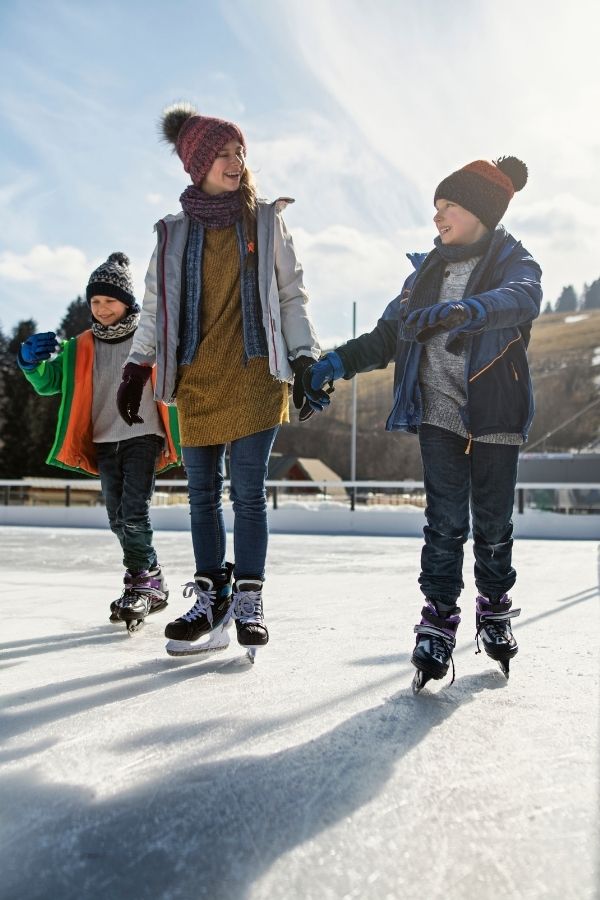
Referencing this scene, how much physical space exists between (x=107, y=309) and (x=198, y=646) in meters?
1.42

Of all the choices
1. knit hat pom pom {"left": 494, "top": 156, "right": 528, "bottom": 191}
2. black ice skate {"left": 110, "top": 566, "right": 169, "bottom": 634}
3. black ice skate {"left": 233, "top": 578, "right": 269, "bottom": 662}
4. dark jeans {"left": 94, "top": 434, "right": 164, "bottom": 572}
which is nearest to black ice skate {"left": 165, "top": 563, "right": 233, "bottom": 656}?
black ice skate {"left": 233, "top": 578, "right": 269, "bottom": 662}

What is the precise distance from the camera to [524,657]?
90.9 inches

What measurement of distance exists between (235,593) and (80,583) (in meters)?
2.43

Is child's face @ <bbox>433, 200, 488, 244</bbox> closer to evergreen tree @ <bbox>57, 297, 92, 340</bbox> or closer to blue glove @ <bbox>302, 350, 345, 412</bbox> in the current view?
blue glove @ <bbox>302, 350, 345, 412</bbox>

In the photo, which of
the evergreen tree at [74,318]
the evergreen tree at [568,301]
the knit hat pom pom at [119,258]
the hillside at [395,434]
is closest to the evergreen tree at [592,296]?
the evergreen tree at [568,301]

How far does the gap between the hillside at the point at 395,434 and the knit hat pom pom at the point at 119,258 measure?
56.5 meters

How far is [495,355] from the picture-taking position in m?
2.05

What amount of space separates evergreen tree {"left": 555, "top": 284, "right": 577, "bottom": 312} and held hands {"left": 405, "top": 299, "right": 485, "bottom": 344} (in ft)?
470

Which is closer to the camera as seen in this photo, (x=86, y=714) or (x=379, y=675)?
(x=86, y=714)

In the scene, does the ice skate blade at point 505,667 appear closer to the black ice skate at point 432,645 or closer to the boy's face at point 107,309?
the black ice skate at point 432,645

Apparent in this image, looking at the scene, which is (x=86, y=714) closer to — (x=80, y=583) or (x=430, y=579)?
(x=430, y=579)

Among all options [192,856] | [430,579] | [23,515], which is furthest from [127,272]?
[23,515]

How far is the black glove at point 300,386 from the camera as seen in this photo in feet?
7.20

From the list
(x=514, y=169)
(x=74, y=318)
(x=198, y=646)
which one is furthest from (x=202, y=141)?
(x=74, y=318)
